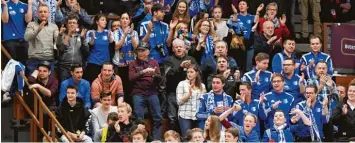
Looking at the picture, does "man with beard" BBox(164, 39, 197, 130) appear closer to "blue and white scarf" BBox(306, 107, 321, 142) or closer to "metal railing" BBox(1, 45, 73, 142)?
"blue and white scarf" BBox(306, 107, 321, 142)

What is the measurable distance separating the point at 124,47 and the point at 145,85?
97 centimetres

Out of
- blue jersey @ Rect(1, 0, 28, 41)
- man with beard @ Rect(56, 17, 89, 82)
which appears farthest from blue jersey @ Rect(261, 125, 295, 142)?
blue jersey @ Rect(1, 0, 28, 41)

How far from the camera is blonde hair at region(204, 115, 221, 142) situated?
18.0m

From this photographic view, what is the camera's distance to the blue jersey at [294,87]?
67.4ft

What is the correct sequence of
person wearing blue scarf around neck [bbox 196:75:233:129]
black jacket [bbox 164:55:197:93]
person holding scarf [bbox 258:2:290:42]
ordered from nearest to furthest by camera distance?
person wearing blue scarf around neck [bbox 196:75:233:129], black jacket [bbox 164:55:197:93], person holding scarf [bbox 258:2:290:42]

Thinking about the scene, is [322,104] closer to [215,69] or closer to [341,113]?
[341,113]

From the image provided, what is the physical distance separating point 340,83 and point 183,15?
3.23 m

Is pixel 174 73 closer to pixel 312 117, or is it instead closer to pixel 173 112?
pixel 173 112

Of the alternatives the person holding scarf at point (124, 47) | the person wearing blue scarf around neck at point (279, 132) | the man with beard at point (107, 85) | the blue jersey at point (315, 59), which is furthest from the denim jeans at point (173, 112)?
the blue jersey at point (315, 59)

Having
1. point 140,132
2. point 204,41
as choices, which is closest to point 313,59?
point 204,41

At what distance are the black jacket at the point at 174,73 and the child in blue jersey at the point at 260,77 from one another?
3.14ft

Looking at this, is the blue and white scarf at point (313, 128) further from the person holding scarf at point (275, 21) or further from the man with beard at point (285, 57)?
the person holding scarf at point (275, 21)

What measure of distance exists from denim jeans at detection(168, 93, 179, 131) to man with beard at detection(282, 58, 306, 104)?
1.83m

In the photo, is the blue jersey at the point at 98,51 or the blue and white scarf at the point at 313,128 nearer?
the blue and white scarf at the point at 313,128
